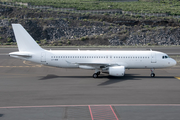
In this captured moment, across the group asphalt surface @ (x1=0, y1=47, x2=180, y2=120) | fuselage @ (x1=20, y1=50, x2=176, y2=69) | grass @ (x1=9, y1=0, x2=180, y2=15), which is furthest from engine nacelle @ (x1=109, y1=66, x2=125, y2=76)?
grass @ (x1=9, y1=0, x2=180, y2=15)

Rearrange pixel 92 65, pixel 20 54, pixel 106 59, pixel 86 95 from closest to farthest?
pixel 86 95 < pixel 92 65 < pixel 20 54 < pixel 106 59

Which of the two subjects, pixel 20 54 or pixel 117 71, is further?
pixel 20 54

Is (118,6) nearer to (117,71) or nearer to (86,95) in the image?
(117,71)

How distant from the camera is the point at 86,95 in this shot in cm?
2908

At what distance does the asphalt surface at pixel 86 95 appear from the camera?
22.8 meters

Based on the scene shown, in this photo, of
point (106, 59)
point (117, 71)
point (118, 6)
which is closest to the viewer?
point (117, 71)

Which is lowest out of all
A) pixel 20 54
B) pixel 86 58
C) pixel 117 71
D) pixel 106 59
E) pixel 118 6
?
pixel 117 71

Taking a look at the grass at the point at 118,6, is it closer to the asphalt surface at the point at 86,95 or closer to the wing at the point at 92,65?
the asphalt surface at the point at 86,95

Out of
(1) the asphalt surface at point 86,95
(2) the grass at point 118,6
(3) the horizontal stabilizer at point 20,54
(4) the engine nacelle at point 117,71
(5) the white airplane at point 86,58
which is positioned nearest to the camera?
(1) the asphalt surface at point 86,95

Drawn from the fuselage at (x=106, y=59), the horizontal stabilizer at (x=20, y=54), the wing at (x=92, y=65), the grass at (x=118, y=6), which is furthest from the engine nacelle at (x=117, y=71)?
the grass at (x=118, y=6)

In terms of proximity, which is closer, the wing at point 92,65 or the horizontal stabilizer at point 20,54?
the wing at point 92,65

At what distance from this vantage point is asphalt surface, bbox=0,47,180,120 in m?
22.8

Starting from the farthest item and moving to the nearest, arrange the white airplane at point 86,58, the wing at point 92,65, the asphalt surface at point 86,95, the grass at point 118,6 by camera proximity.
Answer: the grass at point 118,6
the white airplane at point 86,58
the wing at point 92,65
the asphalt surface at point 86,95

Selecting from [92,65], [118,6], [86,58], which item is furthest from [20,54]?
[118,6]
